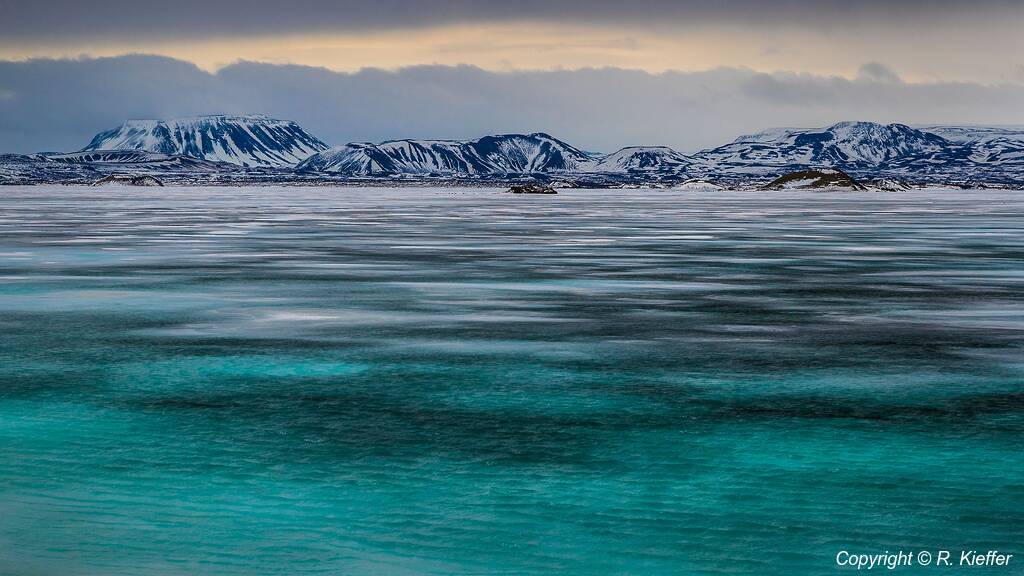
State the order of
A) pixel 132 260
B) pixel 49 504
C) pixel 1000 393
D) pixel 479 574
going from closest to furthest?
pixel 479 574, pixel 49 504, pixel 1000 393, pixel 132 260

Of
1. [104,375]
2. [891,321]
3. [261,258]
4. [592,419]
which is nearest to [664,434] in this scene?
[592,419]

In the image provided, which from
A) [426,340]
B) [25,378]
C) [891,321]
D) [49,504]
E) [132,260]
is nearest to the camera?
[49,504]

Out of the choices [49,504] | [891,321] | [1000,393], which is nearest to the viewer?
[49,504]

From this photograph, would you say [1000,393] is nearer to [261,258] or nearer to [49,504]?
[49,504]

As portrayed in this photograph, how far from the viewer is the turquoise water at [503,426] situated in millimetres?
8023

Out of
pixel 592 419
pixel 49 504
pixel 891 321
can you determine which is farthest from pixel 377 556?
pixel 891 321

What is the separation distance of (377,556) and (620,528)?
1.55 metres

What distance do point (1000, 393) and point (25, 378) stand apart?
9892 millimetres

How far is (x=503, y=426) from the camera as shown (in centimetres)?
1145

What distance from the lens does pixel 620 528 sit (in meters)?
8.30

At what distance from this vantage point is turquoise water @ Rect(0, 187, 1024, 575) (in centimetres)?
802

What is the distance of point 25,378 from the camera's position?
14.0 meters

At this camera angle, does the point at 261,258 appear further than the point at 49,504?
Yes

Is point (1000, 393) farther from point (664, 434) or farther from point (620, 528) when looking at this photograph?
point (620, 528)
